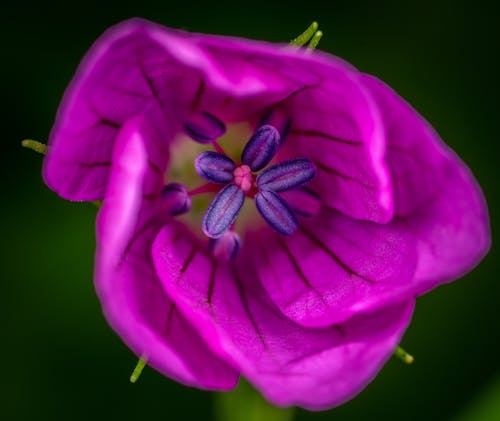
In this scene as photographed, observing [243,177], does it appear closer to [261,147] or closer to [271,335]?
[261,147]

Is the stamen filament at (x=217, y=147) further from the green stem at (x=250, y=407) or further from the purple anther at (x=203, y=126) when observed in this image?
the green stem at (x=250, y=407)

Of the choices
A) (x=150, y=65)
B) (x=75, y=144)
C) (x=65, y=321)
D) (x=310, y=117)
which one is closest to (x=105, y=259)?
(x=75, y=144)

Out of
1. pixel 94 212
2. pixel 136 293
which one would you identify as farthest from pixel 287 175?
pixel 94 212

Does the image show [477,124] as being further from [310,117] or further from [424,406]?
[310,117]

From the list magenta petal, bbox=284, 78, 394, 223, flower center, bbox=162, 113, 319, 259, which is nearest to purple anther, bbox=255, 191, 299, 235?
flower center, bbox=162, 113, 319, 259

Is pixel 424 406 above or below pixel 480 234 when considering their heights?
below

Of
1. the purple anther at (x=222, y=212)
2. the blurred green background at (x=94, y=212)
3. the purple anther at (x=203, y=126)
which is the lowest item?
the blurred green background at (x=94, y=212)

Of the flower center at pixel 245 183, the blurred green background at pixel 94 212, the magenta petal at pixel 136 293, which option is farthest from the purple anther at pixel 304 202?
the blurred green background at pixel 94 212
